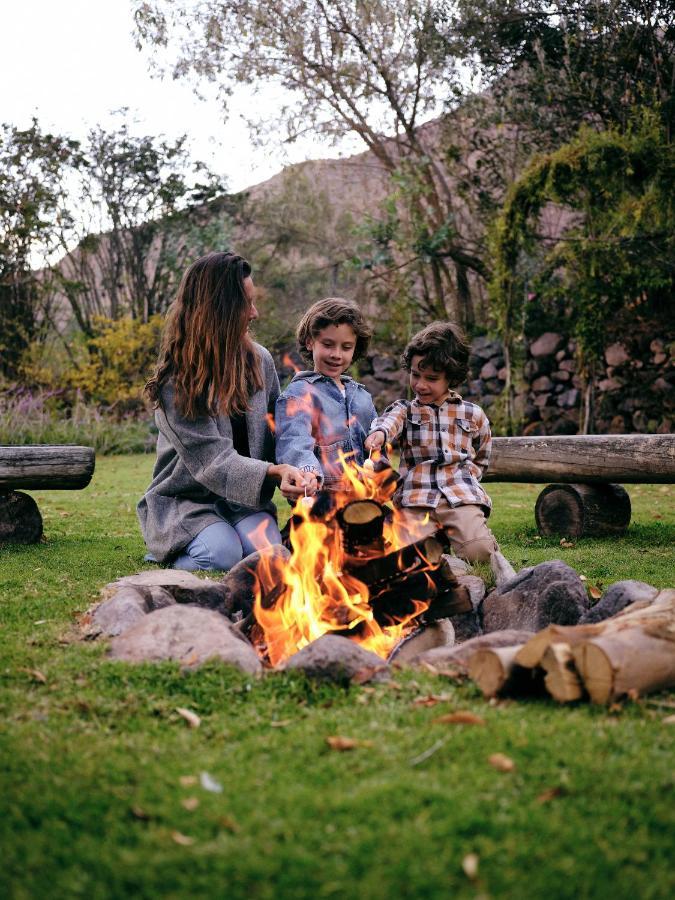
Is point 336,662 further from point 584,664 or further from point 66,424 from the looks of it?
point 66,424

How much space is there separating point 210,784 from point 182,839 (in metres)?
0.27

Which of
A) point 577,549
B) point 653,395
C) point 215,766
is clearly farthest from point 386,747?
point 653,395

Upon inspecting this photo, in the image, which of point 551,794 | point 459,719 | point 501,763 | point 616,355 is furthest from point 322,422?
point 616,355

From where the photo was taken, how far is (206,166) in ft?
65.1

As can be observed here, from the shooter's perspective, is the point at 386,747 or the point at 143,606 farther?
the point at 143,606

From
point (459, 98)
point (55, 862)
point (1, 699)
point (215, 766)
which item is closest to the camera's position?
point (55, 862)

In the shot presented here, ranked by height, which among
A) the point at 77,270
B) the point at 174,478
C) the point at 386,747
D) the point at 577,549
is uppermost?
the point at 77,270

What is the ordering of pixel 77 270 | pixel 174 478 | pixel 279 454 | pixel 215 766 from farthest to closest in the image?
pixel 77 270 → pixel 174 478 → pixel 279 454 → pixel 215 766

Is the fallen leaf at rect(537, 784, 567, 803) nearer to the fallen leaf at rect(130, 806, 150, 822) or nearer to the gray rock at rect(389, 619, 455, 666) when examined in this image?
the fallen leaf at rect(130, 806, 150, 822)

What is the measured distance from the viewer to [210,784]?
2.19 m

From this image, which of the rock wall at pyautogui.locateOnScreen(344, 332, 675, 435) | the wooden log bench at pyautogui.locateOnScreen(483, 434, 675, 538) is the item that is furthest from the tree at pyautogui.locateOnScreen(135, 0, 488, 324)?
the wooden log bench at pyautogui.locateOnScreen(483, 434, 675, 538)

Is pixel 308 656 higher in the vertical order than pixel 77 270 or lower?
lower

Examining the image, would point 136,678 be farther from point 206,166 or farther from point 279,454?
point 206,166

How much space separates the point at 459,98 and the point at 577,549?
1117 centimetres
